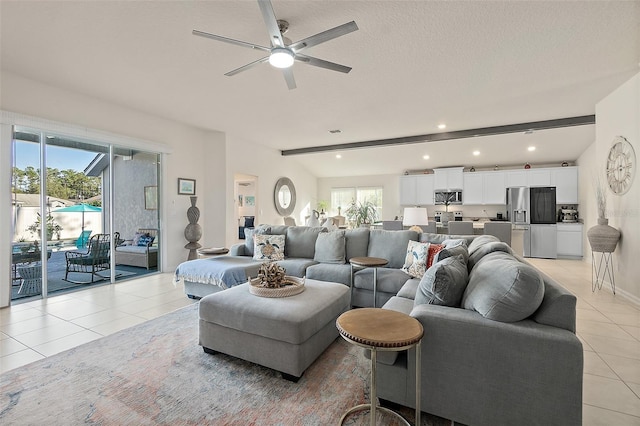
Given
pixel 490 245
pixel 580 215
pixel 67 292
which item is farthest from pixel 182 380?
pixel 580 215

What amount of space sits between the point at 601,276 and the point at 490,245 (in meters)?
3.82

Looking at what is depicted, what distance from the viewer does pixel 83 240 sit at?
4434 mm

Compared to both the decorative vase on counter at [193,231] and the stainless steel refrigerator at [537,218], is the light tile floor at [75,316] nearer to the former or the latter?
the decorative vase on counter at [193,231]

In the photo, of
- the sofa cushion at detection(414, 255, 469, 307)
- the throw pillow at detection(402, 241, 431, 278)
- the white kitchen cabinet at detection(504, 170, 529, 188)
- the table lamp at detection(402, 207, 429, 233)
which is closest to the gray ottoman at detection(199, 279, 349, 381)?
the sofa cushion at detection(414, 255, 469, 307)

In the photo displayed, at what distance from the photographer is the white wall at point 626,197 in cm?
361

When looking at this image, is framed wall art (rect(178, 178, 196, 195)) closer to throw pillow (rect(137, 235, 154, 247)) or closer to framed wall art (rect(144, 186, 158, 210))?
framed wall art (rect(144, 186, 158, 210))

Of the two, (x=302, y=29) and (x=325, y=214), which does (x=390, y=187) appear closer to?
(x=325, y=214)

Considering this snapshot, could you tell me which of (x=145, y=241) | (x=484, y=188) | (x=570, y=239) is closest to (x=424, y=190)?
(x=484, y=188)

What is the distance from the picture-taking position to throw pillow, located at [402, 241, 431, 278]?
3121 mm

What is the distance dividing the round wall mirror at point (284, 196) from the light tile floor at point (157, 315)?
373 centimetres

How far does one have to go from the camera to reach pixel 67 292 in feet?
13.5

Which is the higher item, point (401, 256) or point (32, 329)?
point (401, 256)

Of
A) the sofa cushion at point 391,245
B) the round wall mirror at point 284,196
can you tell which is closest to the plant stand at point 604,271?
the sofa cushion at point 391,245

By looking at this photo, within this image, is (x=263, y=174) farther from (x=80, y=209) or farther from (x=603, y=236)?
(x=603, y=236)
